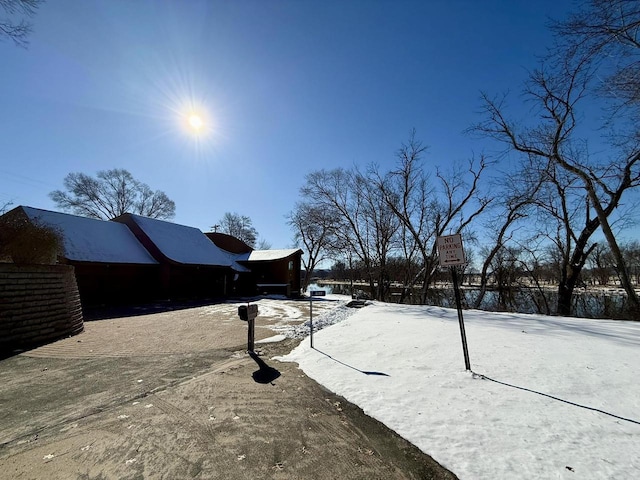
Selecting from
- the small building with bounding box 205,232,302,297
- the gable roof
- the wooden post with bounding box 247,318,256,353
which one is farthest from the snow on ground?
the small building with bounding box 205,232,302,297

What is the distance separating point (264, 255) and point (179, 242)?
854cm

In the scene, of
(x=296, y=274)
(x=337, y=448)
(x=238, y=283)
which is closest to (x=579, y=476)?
(x=337, y=448)

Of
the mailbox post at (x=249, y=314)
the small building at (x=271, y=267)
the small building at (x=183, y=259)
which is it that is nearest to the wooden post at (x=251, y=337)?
the mailbox post at (x=249, y=314)

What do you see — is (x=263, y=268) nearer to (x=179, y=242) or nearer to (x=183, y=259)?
(x=179, y=242)

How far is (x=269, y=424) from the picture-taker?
132 inches

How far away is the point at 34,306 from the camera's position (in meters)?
7.04

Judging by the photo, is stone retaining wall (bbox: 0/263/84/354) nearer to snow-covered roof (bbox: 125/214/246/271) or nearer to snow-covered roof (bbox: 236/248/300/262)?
snow-covered roof (bbox: 125/214/246/271)

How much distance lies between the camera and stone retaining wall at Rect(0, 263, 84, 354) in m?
6.46

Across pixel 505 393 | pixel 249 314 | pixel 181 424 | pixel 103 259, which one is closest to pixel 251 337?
pixel 249 314

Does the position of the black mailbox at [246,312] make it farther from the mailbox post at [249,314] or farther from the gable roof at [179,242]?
the gable roof at [179,242]

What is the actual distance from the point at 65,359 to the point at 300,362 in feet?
15.1

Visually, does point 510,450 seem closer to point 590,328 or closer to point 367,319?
point 590,328

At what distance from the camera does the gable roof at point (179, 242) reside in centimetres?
2022

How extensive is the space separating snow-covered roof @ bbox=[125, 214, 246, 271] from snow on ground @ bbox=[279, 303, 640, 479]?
16.5 meters
